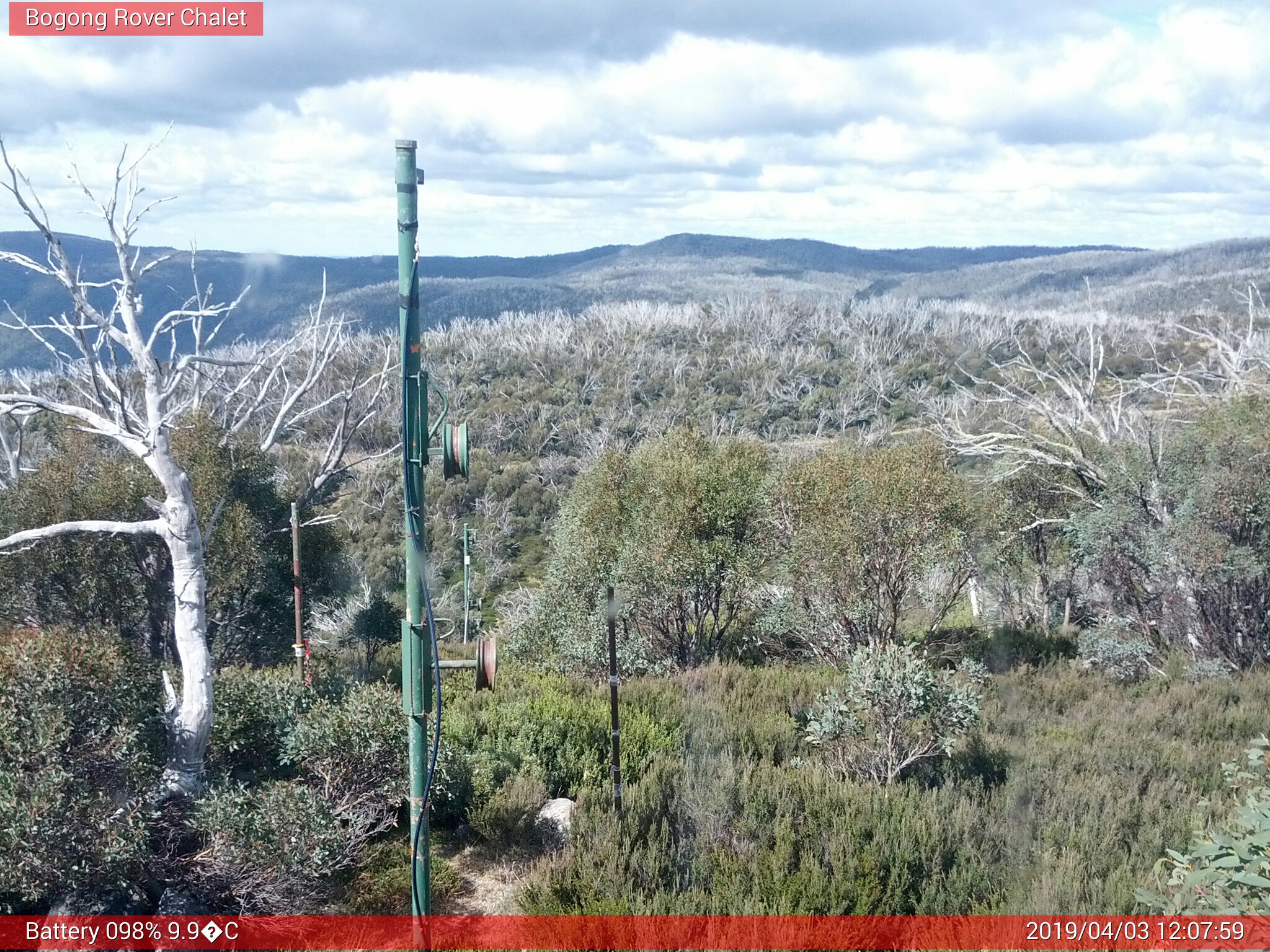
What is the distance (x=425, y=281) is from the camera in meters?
11.6

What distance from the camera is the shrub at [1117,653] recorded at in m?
13.3

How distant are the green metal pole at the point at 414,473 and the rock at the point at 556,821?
2388 mm

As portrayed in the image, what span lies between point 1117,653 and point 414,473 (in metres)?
12.1

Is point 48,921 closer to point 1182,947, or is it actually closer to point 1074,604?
point 1182,947

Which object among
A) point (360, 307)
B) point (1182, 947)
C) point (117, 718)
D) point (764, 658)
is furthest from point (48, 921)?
A: point (360, 307)

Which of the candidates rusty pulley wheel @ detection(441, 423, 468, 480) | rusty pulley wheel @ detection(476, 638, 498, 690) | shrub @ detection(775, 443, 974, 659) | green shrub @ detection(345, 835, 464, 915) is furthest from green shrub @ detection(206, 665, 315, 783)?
A: shrub @ detection(775, 443, 974, 659)

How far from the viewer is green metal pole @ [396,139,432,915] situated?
4.40m

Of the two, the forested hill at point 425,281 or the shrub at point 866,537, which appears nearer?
the shrub at point 866,537

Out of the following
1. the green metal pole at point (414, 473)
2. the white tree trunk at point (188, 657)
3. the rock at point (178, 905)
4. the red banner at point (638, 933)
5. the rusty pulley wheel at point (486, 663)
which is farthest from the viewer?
the white tree trunk at point (188, 657)

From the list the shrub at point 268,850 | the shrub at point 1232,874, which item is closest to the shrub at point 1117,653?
the shrub at point 1232,874

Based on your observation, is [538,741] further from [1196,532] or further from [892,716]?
[1196,532]

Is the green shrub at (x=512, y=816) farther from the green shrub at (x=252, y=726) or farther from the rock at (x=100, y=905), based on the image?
A: the rock at (x=100, y=905)

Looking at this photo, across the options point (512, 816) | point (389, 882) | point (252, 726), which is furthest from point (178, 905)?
point (512, 816)

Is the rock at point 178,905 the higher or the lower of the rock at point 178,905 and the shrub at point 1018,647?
the higher
